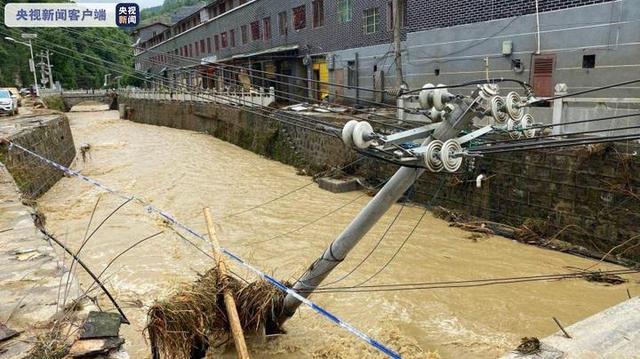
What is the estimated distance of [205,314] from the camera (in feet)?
17.2

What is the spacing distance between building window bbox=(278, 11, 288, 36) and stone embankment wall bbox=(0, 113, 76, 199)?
14.2m

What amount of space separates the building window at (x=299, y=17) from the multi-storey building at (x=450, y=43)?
0.06 m

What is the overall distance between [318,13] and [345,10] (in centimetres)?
292

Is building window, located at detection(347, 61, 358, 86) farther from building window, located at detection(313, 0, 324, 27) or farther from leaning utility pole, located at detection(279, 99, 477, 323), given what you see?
leaning utility pole, located at detection(279, 99, 477, 323)

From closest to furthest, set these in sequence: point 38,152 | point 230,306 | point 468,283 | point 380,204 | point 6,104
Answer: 1. point 380,204
2. point 230,306
3. point 468,283
4. point 38,152
5. point 6,104

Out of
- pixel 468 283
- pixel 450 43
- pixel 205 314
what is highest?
pixel 450 43

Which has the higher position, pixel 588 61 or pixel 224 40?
pixel 224 40

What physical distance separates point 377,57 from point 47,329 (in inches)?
774

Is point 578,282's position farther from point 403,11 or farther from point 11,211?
point 403,11

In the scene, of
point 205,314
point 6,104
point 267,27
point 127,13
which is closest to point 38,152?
point 127,13

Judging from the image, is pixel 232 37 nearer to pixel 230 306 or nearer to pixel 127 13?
pixel 127 13

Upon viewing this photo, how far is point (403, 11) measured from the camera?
2017 cm

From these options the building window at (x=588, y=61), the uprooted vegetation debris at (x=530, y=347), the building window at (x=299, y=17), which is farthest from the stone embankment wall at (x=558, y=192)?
the building window at (x=299, y=17)

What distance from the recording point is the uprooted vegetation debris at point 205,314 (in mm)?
4891
